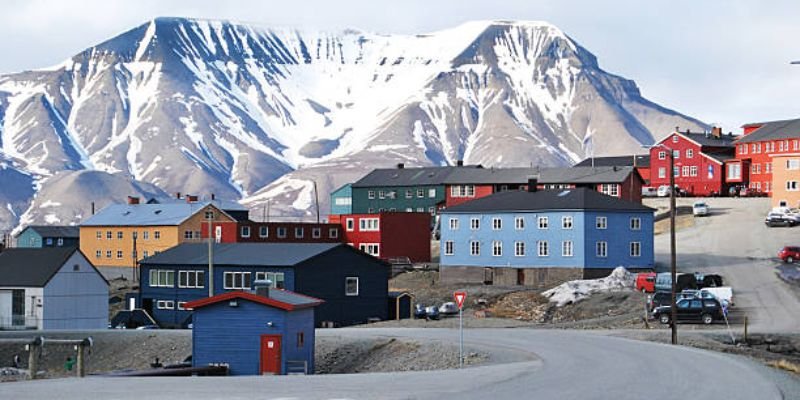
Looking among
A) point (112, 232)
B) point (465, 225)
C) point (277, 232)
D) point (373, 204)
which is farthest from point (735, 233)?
point (112, 232)

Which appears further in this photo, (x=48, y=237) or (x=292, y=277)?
(x=48, y=237)

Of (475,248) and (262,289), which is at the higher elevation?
(475,248)

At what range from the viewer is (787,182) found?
11175cm

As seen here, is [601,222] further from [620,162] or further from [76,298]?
[620,162]

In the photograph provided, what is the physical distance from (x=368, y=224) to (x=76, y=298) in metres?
34.3

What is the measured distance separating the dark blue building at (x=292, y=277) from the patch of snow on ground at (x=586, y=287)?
35.3 ft

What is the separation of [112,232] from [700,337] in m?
90.6

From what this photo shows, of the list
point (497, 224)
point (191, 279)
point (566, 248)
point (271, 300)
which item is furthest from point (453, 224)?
point (271, 300)

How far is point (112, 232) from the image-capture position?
12975 cm

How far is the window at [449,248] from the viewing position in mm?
92819

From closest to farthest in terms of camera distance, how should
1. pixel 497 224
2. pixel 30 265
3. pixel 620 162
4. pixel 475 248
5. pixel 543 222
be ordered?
pixel 30 265 → pixel 543 222 → pixel 497 224 → pixel 475 248 → pixel 620 162

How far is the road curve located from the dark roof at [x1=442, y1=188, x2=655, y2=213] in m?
46.7

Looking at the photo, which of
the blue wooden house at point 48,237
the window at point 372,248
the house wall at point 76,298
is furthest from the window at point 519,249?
the blue wooden house at point 48,237

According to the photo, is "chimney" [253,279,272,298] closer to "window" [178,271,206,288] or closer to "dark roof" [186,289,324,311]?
"dark roof" [186,289,324,311]
